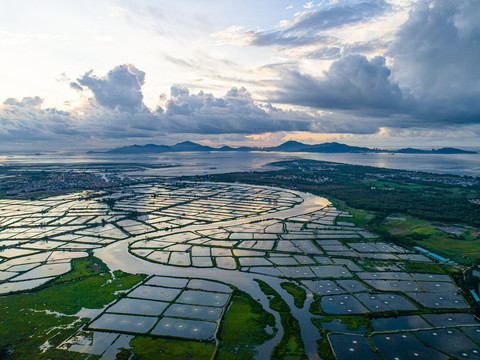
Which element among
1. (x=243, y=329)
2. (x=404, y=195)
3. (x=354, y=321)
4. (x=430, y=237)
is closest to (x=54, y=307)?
(x=243, y=329)

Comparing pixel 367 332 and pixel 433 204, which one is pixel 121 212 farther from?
pixel 433 204

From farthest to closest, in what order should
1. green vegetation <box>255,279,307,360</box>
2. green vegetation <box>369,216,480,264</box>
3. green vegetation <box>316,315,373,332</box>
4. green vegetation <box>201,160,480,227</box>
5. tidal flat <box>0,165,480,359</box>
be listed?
green vegetation <box>201,160,480,227</box>, green vegetation <box>369,216,480,264</box>, green vegetation <box>316,315,373,332</box>, tidal flat <box>0,165,480,359</box>, green vegetation <box>255,279,307,360</box>

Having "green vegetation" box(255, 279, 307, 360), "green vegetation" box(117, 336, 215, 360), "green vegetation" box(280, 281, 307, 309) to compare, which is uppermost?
"green vegetation" box(280, 281, 307, 309)

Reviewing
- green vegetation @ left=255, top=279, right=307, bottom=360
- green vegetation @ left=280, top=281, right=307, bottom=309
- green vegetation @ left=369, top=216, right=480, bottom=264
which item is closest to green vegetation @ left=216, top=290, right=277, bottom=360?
green vegetation @ left=255, top=279, right=307, bottom=360

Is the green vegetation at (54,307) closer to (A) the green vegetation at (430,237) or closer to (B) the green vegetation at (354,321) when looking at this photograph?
(B) the green vegetation at (354,321)

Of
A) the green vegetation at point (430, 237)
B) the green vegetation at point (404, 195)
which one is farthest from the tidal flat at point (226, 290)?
the green vegetation at point (404, 195)

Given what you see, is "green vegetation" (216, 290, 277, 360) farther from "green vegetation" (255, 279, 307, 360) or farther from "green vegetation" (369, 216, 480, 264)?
"green vegetation" (369, 216, 480, 264)
